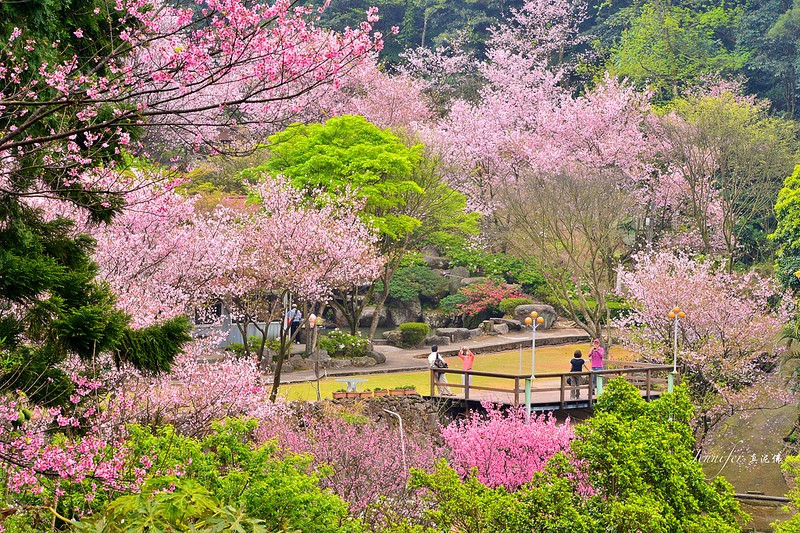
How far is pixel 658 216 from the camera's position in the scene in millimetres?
36375

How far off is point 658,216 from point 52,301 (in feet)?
106

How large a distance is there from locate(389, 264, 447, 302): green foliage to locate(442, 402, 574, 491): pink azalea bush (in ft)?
55.3

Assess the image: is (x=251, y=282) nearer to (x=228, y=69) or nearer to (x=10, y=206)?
(x=10, y=206)

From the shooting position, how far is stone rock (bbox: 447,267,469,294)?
38.4m

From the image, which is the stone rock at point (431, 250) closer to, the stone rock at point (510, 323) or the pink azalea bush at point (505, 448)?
the stone rock at point (510, 323)

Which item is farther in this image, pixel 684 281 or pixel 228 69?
pixel 684 281

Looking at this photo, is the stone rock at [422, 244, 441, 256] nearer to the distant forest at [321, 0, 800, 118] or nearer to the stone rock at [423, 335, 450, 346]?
the stone rock at [423, 335, 450, 346]

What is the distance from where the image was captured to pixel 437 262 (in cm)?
4053

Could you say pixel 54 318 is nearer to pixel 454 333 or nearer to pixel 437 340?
pixel 437 340

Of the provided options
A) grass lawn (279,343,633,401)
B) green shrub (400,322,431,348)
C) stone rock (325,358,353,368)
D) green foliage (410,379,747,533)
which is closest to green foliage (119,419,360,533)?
green foliage (410,379,747,533)

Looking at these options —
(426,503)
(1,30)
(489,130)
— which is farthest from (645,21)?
(1,30)

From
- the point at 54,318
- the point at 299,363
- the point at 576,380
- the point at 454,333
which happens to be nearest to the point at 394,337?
the point at 454,333

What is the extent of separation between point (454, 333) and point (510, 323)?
2672 mm

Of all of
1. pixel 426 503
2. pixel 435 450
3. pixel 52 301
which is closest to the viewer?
pixel 52 301
